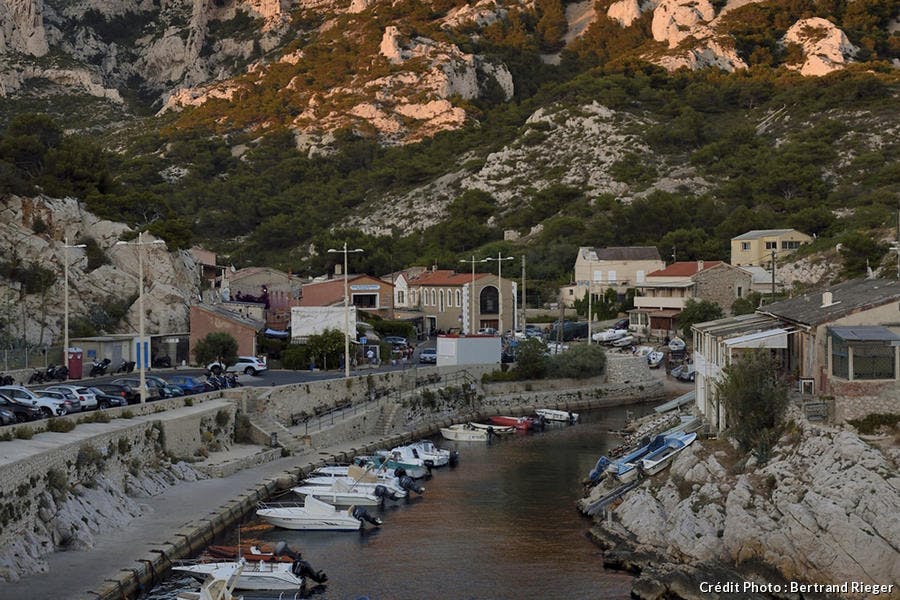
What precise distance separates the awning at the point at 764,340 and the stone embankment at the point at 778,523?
5415mm

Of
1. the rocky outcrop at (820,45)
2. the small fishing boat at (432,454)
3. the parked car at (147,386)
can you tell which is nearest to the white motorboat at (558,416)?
the small fishing boat at (432,454)

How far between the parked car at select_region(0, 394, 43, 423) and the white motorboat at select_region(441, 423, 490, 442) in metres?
22.0

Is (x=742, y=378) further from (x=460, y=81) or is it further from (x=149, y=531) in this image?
(x=460, y=81)

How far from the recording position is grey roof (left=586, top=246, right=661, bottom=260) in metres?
89.5

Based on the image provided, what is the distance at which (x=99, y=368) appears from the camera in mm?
47688

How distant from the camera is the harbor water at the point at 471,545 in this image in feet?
90.0

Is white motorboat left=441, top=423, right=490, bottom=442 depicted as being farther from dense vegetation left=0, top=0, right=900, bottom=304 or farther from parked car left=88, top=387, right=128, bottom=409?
dense vegetation left=0, top=0, right=900, bottom=304

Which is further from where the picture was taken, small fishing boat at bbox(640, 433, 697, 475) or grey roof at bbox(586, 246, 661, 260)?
grey roof at bbox(586, 246, 661, 260)

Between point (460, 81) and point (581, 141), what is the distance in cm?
3192

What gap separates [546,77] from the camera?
16925cm

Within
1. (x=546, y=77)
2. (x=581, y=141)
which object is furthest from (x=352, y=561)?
(x=546, y=77)

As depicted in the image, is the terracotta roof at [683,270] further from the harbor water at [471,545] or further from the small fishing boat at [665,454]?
the small fishing boat at [665,454]

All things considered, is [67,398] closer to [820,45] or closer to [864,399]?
[864,399]

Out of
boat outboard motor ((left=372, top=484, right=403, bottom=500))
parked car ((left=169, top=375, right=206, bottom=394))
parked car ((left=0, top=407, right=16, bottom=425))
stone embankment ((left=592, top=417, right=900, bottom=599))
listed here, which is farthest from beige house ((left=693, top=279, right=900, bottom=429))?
parked car ((left=0, top=407, right=16, bottom=425))
